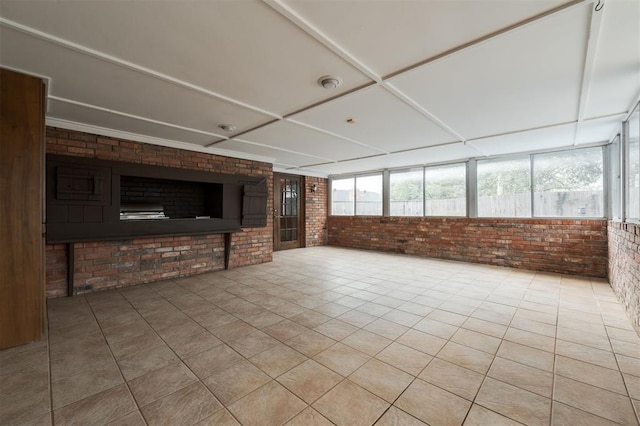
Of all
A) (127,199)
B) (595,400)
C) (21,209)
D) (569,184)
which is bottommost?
(595,400)

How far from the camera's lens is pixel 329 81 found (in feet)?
8.22

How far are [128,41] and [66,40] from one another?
0.44 m

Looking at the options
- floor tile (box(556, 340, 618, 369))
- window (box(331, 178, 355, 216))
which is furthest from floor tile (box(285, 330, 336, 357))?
window (box(331, 178, 355, 216))

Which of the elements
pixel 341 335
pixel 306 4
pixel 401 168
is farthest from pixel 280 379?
pixel 401 168

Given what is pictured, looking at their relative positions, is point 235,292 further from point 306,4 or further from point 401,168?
point 401,168

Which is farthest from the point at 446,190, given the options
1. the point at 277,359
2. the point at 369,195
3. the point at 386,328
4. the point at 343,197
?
the point at 277,359

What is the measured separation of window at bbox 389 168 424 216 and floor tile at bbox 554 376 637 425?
218 inches

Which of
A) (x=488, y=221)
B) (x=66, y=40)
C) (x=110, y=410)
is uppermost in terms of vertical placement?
(x=66, y=40)

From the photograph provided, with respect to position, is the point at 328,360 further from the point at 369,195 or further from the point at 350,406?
the point at 369,195

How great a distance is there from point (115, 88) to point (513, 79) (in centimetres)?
387

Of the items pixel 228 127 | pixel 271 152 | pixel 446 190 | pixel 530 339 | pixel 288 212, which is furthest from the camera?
pixel 288 212

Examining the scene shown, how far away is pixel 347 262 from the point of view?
620cm

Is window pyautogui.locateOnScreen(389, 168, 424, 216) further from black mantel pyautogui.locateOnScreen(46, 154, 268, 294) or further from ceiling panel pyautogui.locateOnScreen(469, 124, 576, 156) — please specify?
black mantel pyautogui.locateOnScreen(46, 154, 268, 294)

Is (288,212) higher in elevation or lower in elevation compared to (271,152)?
lower
